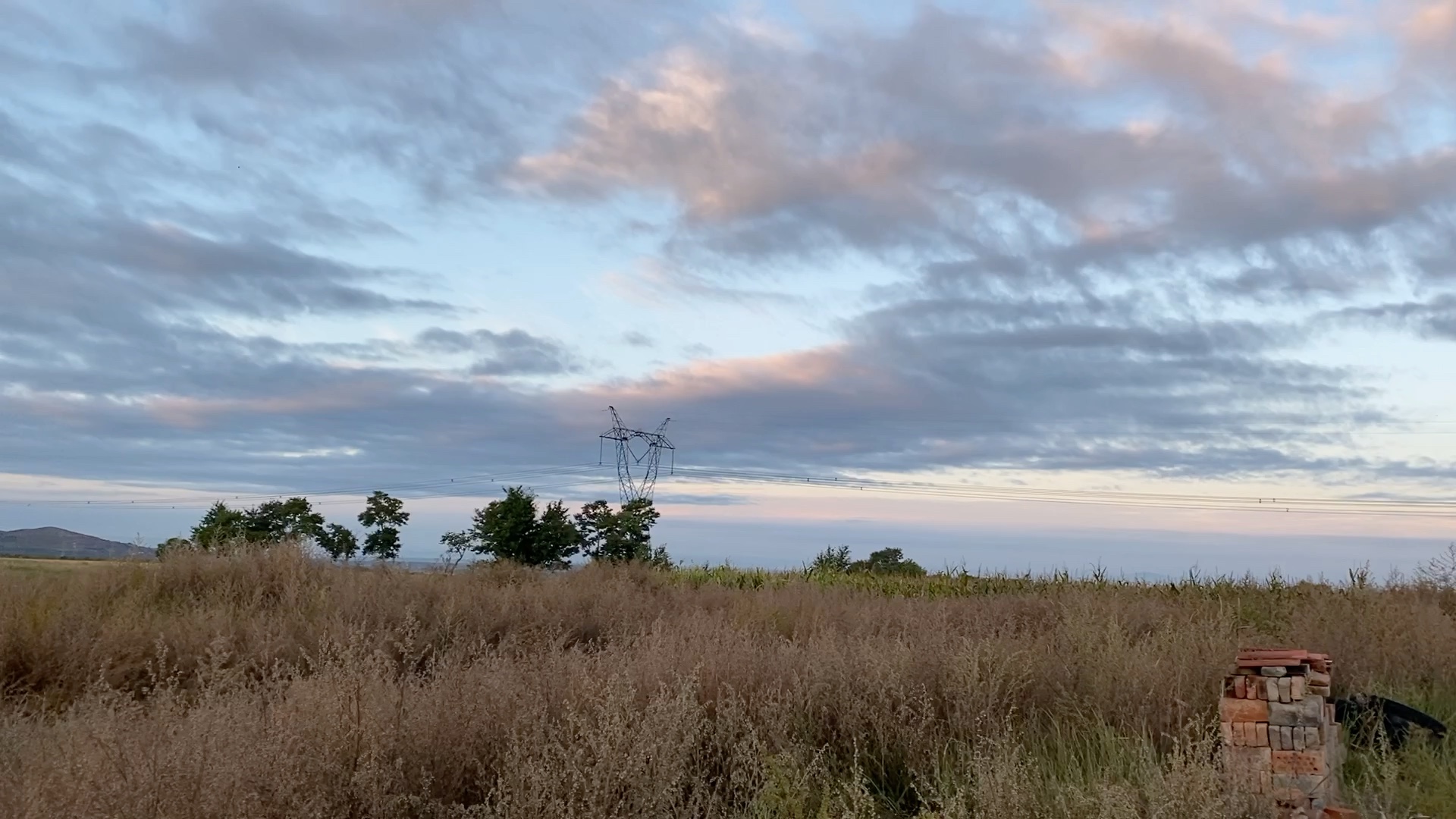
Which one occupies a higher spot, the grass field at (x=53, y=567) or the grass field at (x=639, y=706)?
the grass field at (x=53, y=567)

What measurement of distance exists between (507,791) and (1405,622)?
32.2 feet

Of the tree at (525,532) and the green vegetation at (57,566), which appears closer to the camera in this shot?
the green vegetation at (57,566)

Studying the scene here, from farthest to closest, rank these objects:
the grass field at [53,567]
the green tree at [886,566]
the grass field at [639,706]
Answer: the green tree at [886,566], the grass field at [53,567], the grass field at [639,706]

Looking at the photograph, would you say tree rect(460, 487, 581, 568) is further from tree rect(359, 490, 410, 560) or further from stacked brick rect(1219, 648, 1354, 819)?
stacked brick rect(1219, 648, 1354, 819)

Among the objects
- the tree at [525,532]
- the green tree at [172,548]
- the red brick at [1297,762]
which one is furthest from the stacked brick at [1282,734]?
the tree at [525,532]

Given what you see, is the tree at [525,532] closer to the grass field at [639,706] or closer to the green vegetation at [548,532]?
the green vegetation at [548,532]

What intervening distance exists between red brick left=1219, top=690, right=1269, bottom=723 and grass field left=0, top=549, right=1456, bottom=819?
0.32 m

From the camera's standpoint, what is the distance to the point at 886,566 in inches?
1174

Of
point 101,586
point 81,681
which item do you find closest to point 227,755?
point 81,681

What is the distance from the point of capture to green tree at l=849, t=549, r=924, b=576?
2751 cm

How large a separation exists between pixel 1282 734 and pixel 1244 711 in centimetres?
21

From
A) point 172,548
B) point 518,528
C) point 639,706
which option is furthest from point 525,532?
point 639,706

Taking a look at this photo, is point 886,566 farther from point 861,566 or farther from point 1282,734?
point 1282,734

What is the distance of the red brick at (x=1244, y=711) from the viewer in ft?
18.4
